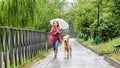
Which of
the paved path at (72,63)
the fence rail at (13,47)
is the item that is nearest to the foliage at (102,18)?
the paved path at (72,63)

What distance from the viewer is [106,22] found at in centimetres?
3625

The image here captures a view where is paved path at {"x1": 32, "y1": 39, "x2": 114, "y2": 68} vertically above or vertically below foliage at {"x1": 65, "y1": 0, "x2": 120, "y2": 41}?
below

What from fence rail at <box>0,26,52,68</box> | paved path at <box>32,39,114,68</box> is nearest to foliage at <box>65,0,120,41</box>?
paved path at <box>32,39,114,68</box>

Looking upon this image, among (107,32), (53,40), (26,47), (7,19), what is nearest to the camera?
(26,47)

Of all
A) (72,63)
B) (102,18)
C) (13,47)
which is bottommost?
(72,63)

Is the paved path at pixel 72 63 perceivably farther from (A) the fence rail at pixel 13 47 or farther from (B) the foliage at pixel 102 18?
(B) the foliage at pixel 102 18

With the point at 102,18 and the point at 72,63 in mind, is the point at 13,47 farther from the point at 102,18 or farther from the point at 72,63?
the point at 102,18

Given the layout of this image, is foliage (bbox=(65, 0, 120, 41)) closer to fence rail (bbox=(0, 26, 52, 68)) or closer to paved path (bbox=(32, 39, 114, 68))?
paved path (bbox=(32, 39, 114, 68))

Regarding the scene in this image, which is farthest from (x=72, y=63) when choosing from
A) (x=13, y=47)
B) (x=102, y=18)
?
(x=102, y=18)

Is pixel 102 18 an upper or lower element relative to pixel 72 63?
upper

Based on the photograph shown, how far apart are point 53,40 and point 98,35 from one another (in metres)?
18.8

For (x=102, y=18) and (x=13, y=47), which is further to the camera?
(x=102, y=18)

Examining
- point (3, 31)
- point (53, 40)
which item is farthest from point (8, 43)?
point (53, 40)

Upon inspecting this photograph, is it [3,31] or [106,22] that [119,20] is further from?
[106,22]
